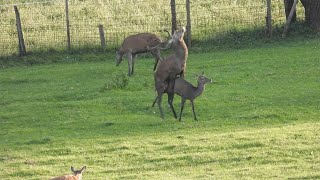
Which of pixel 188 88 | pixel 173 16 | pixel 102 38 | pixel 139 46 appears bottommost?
pixel 102 38

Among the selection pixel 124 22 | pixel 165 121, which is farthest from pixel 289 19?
pixel 165 121

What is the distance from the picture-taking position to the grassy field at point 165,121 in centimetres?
1592

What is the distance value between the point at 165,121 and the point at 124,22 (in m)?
10.4

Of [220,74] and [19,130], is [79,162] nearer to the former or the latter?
[19,130]

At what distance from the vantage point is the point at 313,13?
94.3ft

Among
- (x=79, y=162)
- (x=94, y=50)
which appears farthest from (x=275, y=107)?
(x=94, y=50)

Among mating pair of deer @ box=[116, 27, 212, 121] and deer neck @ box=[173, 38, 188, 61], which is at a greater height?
deer neck @ box=[173, 38, 188, 61]

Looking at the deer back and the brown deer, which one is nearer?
the brown deer

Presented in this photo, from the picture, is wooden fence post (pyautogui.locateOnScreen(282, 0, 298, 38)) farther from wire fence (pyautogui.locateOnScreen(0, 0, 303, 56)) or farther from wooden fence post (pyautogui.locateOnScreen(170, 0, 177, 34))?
wooden fence post (pyautogui.locateOnScreen(170, 0, 177, 34))

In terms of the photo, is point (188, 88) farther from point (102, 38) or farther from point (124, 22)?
point (124, 22)

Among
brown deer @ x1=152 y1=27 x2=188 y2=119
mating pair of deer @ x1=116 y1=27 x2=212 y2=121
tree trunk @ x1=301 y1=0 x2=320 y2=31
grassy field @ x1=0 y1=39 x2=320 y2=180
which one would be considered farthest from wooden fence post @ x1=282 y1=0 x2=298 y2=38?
brown deer @ x1=152 y1=27 x2=188 y2=119

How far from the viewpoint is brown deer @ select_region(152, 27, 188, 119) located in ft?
63.4

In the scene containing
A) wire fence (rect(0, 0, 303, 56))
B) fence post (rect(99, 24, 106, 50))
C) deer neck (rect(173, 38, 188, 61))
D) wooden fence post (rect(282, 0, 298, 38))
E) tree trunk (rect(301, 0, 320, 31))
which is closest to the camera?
deer neck (rect(173, 38, 188, 61))

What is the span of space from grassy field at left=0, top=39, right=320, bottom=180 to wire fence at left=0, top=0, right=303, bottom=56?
4.06 ft
